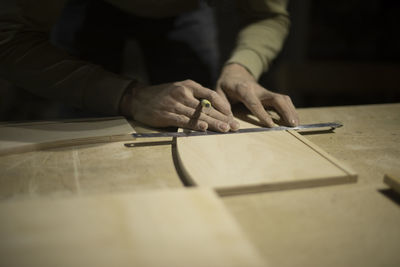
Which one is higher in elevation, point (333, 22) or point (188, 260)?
point (333, 22)

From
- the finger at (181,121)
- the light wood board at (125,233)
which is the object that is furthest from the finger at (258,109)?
the light wood board at (125,233)

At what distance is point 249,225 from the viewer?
64 centimetres

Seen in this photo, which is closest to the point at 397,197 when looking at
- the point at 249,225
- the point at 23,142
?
the point at 249,225

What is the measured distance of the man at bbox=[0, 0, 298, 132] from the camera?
3.55ft

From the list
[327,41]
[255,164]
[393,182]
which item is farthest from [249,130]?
[327,41]

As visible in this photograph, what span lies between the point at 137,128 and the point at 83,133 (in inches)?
7.2

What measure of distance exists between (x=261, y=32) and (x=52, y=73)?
0.98 meters

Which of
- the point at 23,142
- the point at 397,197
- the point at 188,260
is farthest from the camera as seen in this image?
the point at 23,142

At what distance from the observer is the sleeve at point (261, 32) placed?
1.55 metres

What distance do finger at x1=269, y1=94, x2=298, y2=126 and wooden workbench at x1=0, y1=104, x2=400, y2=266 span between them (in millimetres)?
93

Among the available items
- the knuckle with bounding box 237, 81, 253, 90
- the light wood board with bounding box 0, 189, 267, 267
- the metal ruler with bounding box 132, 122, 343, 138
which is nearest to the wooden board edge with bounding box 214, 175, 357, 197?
the light wood board with bounding box 0, 189, 267, 267

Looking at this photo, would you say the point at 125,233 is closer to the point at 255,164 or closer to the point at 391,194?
the point at 255,164

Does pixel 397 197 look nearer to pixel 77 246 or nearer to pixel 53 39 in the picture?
pixel 77 246

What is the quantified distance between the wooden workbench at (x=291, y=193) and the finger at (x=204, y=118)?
0.14 meters
